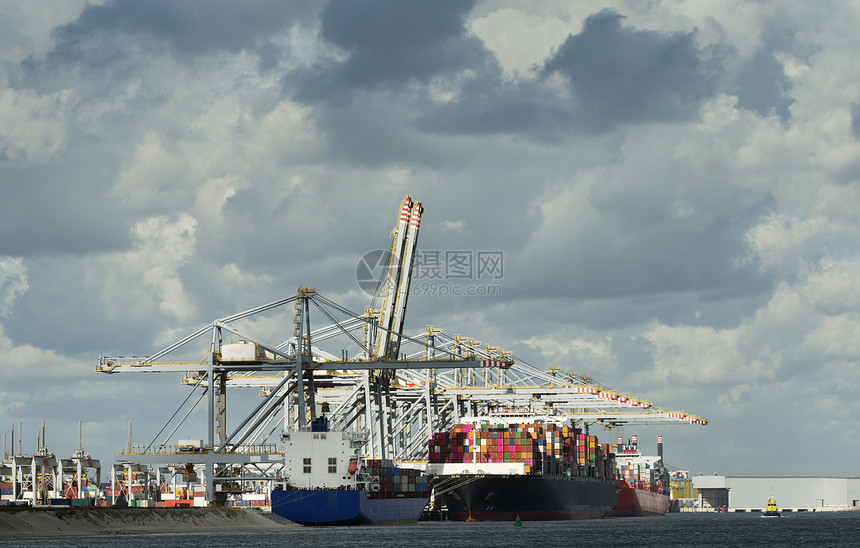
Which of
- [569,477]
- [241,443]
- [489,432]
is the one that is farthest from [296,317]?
[569,477]

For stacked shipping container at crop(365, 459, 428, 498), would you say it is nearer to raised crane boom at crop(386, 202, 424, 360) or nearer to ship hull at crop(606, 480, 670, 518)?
raised crane boom at crop(386, 202, 424, 360)

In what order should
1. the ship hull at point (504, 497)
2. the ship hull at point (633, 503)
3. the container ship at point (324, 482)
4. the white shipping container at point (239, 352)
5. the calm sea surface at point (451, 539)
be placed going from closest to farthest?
1. the calm sea surface at point (451, 539)
2. the container ship at point (324, 482)
3. the white shipping container at point (239, 352)
4. the ship hull at point (504, 497)
5. the ship hull at point (633, 503)

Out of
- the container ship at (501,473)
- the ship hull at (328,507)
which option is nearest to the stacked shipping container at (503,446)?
the container ship at (501,473)

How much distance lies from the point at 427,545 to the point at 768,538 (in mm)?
34134

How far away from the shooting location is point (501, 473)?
11281 cm

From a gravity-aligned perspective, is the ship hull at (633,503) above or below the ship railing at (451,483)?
below

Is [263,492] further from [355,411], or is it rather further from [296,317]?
[296,317]

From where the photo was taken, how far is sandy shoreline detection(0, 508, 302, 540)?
7525cm

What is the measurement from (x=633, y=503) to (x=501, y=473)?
58.5 m

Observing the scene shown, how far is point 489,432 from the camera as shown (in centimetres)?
11606

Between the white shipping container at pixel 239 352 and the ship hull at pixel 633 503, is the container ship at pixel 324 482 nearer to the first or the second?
the white shipping container at pixel 239 352

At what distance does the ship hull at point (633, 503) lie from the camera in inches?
6260

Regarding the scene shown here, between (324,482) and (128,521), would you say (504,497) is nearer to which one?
(324,482)

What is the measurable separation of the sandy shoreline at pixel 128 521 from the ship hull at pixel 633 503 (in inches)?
2702
